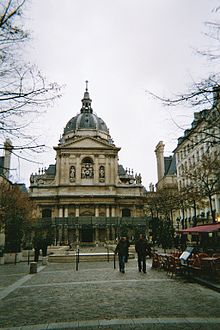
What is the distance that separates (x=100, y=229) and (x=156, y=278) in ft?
137

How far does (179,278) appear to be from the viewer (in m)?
12.8

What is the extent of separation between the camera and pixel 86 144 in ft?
196

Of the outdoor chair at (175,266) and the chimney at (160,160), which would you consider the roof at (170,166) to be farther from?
the outdoor chair at (175,266)

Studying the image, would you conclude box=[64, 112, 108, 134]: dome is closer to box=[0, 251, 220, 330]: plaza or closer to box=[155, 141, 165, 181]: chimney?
box=[155, 141, 165, 181]: chimney

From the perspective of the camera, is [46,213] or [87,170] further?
[87,170]

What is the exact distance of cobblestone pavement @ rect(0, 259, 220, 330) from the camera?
6461 mm

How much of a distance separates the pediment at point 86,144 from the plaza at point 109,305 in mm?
47716

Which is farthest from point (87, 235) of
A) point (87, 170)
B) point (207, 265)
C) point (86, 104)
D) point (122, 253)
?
point (207, 265)

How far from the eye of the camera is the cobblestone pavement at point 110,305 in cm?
646

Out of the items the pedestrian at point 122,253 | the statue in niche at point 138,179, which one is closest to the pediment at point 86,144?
the statue in niche at point 138,179

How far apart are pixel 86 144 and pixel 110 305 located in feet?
172

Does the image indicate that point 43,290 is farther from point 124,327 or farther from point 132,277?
point 124,327

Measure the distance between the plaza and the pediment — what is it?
47716 mm

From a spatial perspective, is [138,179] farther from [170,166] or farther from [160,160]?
[160,160]
